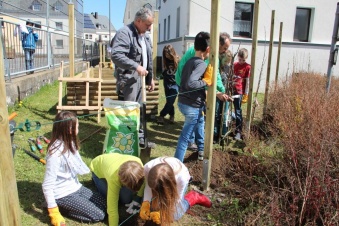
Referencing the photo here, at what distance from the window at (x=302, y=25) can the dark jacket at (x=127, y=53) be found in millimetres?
10949

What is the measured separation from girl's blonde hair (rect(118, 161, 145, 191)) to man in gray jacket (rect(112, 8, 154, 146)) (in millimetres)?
1520

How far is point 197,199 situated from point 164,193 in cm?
78

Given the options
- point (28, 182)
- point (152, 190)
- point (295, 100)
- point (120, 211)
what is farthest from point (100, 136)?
point (295, 100)

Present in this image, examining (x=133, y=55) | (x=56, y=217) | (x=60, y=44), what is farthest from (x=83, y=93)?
(x=60, y=44)

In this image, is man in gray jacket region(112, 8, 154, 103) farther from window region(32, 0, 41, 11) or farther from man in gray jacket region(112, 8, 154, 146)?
window region(32, 0, 41, 11)

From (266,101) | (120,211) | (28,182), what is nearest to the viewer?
(120,211)

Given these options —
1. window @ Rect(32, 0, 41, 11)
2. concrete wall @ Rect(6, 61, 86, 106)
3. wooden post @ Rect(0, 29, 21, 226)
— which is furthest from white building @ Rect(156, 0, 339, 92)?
wooden post @ Rect(0, 29, 21, 226)

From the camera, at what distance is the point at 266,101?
596cm

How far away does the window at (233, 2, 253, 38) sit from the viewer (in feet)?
42.4

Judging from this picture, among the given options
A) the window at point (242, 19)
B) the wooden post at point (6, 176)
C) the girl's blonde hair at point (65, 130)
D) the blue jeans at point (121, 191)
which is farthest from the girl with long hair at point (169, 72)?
the window at point (242, 19)

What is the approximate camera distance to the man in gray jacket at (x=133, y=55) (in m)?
4.07

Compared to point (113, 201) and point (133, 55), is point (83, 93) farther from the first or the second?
point (113, 201)

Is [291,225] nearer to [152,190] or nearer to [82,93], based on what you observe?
[152,190]

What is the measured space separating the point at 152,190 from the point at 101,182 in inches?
34.6
